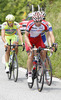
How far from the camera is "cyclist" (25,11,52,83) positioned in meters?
8.67

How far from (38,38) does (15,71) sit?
1.41 metres

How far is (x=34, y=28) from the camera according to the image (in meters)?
8.95

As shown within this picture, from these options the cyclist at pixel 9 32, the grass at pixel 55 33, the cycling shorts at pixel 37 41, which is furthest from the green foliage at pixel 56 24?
the cyclist at pixel 9 32

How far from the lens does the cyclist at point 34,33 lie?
8672 millimetres

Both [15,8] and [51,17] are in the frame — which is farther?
[15,8]

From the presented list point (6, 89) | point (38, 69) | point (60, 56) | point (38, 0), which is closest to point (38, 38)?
point (38, 69)

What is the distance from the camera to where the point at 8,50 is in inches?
416

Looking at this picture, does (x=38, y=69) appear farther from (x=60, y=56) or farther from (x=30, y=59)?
(x=60, y=56)

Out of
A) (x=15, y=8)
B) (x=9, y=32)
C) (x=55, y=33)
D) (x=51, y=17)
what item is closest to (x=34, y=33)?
(x=9, y=32)

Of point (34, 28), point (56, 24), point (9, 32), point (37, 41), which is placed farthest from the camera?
point (56, 24)

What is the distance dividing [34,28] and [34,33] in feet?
0.74

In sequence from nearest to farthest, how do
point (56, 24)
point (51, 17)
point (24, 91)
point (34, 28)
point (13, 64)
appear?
1. point (24, 91)
2. point (34, 28)
3. point (13, 64)
4. point (56, 24)
5. point (51, 17)

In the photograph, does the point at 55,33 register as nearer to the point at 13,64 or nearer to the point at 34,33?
the point at 13,64

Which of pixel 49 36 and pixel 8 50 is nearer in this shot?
pixel 49 36
